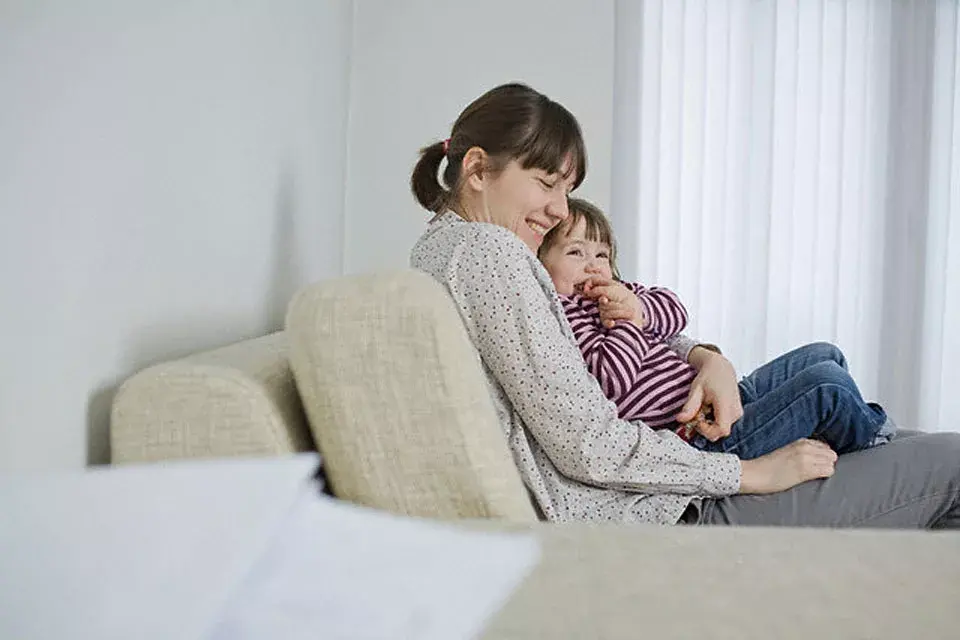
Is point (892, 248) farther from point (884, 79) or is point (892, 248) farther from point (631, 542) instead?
point (631, 542)

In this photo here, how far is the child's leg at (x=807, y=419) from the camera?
183 centimetres

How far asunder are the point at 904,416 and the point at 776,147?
1069 mm

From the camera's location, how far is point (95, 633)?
1.68 ft

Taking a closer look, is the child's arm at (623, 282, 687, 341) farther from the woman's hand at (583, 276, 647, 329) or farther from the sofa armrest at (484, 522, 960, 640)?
the sofa armrest at (484, 522, 960, 640)

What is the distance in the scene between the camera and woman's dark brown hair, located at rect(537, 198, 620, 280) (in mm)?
2182

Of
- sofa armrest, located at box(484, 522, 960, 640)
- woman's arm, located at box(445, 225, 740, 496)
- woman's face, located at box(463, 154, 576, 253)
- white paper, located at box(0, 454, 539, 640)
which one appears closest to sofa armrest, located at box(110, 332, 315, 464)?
sofa armrest, located at box(484, 522, 960, 640)

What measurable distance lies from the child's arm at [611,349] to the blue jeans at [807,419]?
0.15 m

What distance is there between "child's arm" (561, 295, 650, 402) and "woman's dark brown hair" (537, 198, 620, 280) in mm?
227

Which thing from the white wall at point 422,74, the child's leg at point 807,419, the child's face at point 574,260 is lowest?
the child's leg at point 807,419

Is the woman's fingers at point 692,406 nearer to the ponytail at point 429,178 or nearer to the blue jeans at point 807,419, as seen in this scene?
the blue jeans at point 807,419

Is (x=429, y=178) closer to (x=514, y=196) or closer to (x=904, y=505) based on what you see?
(x=514, y=196)

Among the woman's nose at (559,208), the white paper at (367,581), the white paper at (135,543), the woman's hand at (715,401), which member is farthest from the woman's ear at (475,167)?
the white paper at (135,543)

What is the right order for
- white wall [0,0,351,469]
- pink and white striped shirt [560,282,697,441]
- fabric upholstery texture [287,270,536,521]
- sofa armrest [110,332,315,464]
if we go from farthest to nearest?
1. pink and white striped shirt [560,282,697,441]
2. fabric upholstery texture [287,270,536,521]
3. sofa armrest [110,332,315,464]
4. white wall [0,0,351,469]

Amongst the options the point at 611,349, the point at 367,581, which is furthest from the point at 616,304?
the point at 367,581
